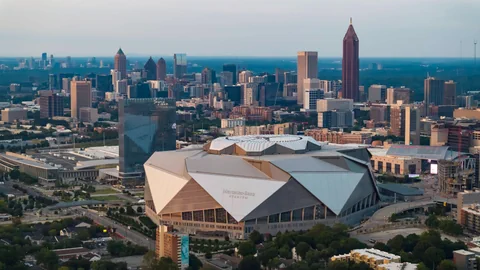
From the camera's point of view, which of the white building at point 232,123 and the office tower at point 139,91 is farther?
the office tower at point 139,91

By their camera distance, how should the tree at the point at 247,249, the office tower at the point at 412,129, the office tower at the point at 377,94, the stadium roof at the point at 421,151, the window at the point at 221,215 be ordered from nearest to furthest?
the tree at the point at 247,249
the window at the point at 221,215
the stadium roof at the point at 421,151
the office tower at the point at 412,129
the office tower at the point at 377,94

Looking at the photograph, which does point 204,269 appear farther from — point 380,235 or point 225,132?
point 225,132

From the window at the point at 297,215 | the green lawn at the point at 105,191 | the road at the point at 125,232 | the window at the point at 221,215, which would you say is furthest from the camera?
the green lawn at the point at 105,191

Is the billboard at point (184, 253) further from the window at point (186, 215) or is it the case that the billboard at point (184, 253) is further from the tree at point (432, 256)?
the tree at point (432, 256)

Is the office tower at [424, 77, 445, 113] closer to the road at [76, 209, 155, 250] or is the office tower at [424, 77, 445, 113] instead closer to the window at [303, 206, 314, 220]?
the road at [76, 209, 155, 250]

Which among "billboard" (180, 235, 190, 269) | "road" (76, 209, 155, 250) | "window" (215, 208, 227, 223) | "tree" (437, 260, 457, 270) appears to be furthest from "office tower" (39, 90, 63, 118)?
"tree" (437, 260, 457, 270)

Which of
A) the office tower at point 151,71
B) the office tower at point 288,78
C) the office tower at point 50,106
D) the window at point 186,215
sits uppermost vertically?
the office tower at point 151,71

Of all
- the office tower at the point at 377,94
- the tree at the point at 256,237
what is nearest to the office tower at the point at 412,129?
the tree at the point at 256,237
